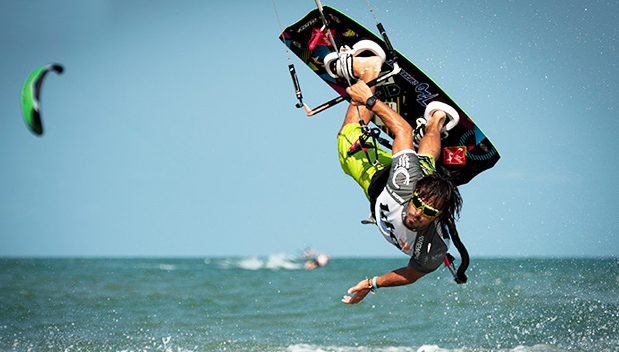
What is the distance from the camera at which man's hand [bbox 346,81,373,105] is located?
441 cm

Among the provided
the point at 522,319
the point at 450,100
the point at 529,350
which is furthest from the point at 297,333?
the point at 450,100

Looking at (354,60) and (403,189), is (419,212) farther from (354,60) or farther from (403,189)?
(354,60)

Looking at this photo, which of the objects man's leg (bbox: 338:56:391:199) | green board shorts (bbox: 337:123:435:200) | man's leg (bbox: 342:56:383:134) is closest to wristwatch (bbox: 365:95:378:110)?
man's leg (bbox: 338:56:391:199)

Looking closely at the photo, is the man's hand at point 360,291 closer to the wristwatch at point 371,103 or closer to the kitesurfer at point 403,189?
the kitesurfer at point 403,189

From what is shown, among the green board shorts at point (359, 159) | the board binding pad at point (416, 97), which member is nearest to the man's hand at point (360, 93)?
the green board shorts at point (359, 159)

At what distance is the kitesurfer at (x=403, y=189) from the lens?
4.05 metres

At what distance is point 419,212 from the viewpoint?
4.04 m

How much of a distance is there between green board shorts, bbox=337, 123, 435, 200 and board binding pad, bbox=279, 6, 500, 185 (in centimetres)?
86

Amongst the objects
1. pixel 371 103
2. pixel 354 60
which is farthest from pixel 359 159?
pixel 354 60

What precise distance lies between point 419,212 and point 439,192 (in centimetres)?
19

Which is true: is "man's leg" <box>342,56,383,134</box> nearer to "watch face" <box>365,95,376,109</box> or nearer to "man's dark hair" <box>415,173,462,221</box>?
"watch face" <box>365,95,376,109</box>

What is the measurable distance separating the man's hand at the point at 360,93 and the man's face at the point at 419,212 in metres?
0.84

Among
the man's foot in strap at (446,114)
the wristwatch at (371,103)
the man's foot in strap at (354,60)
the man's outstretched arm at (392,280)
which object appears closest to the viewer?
the wristwatch at (371,103)

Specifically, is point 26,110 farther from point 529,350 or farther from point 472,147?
point 529,350
